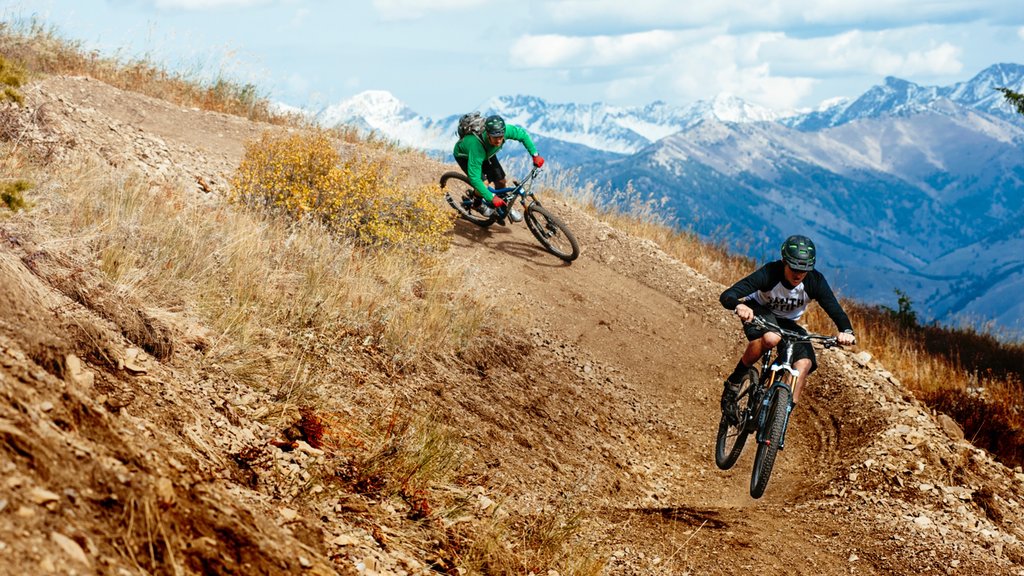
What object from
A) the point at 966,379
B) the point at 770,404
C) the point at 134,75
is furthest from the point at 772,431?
the point at 134,75

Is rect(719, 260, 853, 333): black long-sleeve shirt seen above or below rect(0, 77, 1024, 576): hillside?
above

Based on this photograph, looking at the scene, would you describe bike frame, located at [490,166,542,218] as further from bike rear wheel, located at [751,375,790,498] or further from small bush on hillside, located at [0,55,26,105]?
small bush on hillside, located at [0,55,26,105]

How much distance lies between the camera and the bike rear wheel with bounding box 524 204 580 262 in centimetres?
1385

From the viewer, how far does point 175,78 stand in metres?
19.4

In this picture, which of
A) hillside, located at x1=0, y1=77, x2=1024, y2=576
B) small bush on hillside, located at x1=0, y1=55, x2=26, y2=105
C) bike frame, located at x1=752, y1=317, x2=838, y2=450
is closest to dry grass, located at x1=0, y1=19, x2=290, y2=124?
hillside, located at x1=0, y1=77, x2=1024, y2=576

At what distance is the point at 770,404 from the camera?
778cm

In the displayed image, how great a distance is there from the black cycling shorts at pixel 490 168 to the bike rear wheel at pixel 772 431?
7.82m

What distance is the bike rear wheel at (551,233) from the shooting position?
45.4 feet

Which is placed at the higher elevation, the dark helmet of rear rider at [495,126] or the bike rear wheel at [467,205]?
the dark helmet of rear rider at [495,126]


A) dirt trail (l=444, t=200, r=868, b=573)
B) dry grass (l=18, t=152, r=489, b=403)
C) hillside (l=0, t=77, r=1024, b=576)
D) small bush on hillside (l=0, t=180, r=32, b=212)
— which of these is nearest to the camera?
hillside (l=0, t=77, r=1024, b=576)

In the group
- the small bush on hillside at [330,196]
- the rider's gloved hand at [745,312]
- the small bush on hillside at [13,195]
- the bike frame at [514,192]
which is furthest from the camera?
the bike frame at [514,192]

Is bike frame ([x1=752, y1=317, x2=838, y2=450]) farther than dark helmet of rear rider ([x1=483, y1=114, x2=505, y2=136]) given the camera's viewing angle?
No

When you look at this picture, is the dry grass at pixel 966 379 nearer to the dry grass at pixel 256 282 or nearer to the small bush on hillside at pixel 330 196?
the dry grass at pixel 256 282

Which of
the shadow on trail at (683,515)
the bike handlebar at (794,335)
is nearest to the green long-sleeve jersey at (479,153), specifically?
the bike handlebar at (794,335)
